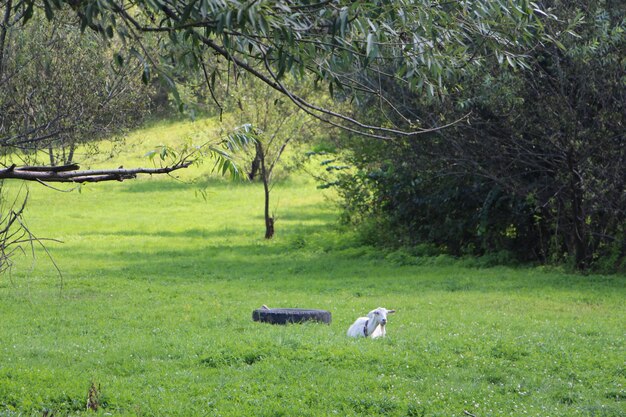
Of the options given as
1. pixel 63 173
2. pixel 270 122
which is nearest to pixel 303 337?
pixel 63 173

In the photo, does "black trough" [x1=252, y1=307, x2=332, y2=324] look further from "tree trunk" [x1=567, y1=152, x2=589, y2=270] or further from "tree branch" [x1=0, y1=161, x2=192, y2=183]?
"tree branch" [x1=0, y1=161, x2=192, y2=183]

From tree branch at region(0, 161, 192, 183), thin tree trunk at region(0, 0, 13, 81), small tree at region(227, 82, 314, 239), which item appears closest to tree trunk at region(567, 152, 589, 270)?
small tree at region(227, 82, 314, 239)

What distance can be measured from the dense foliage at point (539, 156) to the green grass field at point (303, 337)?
49.3 inches

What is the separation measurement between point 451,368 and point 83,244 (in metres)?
20.0

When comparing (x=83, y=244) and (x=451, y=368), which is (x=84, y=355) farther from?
(x=83, y=244)

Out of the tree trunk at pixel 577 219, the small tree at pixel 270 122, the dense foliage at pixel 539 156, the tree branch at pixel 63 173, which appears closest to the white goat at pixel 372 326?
the dense foliage at pixel 539 156

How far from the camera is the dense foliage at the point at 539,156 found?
1683cm

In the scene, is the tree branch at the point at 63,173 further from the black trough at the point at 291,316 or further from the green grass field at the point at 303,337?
the black trough at the point at 291,316

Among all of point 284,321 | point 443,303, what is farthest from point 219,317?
point 443,303

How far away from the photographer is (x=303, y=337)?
10.7 metres

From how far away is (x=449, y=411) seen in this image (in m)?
7.96

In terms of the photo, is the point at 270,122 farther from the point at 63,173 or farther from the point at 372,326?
the point at 63,173

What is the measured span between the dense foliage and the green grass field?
125cm

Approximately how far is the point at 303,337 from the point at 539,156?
30.5 ft
